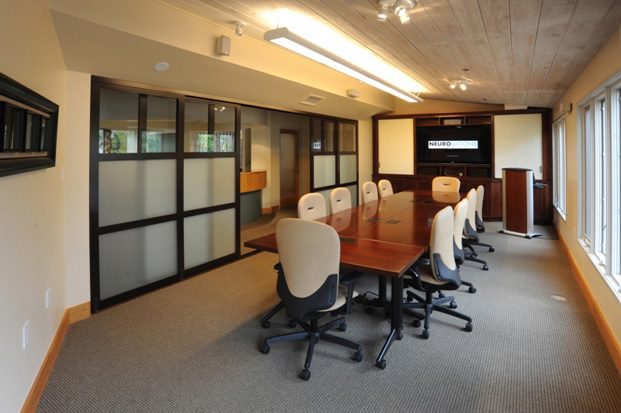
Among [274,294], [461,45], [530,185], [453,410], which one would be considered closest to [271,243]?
[274,294]

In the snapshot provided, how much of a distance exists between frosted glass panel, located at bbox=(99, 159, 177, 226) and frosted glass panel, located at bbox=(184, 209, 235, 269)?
384mm

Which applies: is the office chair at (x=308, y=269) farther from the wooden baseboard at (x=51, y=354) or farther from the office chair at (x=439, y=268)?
the wooden baseboard at (x=51, y=354)

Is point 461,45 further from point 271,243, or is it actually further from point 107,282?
point 107,282

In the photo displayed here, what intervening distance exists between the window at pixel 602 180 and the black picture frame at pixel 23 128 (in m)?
3.61

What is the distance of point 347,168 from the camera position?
7844 mm

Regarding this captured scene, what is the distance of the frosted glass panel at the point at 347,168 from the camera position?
25.1 ft

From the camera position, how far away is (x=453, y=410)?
6.52 feet

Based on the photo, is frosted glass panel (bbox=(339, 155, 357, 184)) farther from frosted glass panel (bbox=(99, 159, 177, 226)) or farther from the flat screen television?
frosted glass panel (bbox=(99, 159, 177, 226))

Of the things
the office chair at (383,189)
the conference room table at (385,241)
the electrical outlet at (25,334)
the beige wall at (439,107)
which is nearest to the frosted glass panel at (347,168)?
the office chair at (383,189)

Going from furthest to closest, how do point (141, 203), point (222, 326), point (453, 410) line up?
point (141, 203) → point (222, 326) → point (453, 410)

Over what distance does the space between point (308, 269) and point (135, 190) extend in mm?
2273

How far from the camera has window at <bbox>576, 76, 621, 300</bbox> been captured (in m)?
2.79

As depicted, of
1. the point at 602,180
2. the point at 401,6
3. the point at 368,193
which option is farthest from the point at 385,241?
the point at 368,193

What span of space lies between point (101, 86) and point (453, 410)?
143 inches
